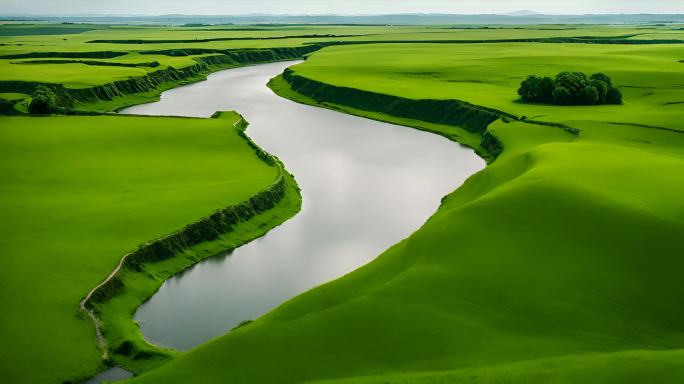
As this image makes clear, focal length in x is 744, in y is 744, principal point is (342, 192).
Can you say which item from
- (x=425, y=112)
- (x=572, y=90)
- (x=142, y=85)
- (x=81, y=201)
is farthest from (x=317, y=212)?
(x=142, y=85)

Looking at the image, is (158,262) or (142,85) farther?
(142,85)

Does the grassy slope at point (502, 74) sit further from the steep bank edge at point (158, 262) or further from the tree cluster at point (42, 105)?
the tree cluster at point (42, 105)

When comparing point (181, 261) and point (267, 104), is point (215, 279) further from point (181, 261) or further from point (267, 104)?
point (267, 104)

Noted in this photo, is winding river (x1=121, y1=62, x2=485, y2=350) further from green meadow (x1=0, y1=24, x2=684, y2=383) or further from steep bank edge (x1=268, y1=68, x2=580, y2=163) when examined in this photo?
steep bank edge (x1=268, y1=68, x2=580, y2=163)

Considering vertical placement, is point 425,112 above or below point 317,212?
above

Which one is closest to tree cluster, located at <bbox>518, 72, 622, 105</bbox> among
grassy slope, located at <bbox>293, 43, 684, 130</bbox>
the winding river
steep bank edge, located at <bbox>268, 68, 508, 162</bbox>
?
grassy slope, located at <bbox>293, 43, 684, 130</bbox>

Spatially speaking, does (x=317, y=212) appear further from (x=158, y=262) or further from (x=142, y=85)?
(x=142, y=85)
